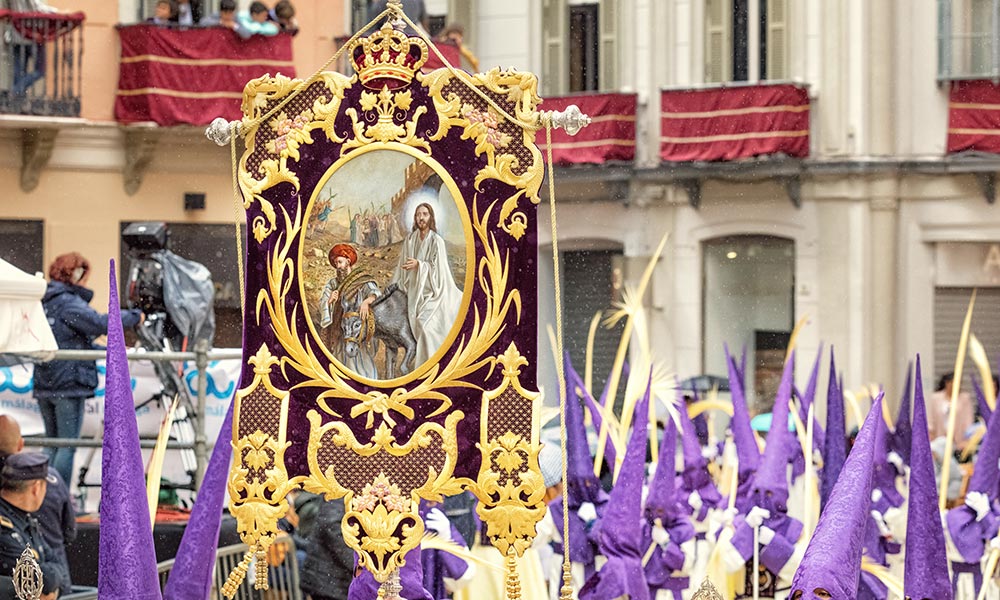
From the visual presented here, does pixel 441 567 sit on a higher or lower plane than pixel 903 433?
lower

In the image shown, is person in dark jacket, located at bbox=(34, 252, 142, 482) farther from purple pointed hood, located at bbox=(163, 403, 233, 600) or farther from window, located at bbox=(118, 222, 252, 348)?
window, located at bbox=(118, 222, 252, 348)

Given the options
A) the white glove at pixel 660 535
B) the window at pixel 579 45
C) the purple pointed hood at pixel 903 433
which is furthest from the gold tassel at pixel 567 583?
the window at pixel 579 45

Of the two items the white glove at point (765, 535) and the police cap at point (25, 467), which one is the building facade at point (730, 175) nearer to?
the police cap at point (25, 467)

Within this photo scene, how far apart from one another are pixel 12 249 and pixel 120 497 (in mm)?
9687

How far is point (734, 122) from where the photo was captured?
15297mm

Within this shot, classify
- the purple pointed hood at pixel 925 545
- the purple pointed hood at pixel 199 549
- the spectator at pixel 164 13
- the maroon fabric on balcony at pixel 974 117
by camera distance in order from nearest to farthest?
the purple pointed hood at pixel 199 549
the purple pointed hood at pixel 925 545
the spectator at pixel 164 13
the maroon fabric on balcony at pixel 974 117

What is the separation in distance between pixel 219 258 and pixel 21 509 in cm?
813

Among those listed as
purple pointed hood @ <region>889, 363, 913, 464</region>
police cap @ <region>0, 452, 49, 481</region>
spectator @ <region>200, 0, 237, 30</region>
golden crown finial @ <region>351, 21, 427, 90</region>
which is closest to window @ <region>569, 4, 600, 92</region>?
spectator @ <region>200, 0, 237, 30</region>

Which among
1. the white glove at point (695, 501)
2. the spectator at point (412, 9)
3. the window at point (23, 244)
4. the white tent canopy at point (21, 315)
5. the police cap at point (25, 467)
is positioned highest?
the spectator at point (412, 9)

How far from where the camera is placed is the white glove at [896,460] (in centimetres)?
764

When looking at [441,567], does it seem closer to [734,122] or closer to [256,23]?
[256,23]

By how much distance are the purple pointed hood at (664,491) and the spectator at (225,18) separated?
865 centimetres

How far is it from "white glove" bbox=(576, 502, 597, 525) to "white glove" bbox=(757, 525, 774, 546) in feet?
1.99

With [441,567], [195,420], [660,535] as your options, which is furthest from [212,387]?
[441,567]
